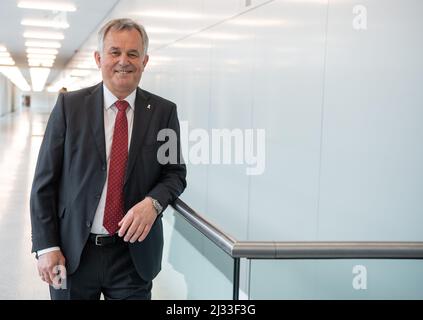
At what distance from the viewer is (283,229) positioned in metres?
3.57

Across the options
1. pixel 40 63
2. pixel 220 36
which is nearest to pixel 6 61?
pixel 40 63

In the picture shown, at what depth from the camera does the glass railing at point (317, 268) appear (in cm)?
174

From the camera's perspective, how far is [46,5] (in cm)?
1161

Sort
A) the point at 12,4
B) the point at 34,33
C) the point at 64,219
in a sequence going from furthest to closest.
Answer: the point at 34,33, the point at 12,4, the point at 64,219

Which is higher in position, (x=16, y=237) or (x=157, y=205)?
(x=157, y=205)

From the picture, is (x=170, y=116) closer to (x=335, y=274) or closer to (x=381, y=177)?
(x=335, y=274)

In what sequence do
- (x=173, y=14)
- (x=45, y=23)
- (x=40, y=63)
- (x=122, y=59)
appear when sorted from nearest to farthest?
(x=122, y=59) < (x=173, y=14) < (x=45, y=23) < (x=40, y=63)

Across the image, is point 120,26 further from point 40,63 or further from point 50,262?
point 40,63

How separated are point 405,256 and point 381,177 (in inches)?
32.7

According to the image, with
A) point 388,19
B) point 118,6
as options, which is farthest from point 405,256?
point 118,6

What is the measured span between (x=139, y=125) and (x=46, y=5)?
1069 cm

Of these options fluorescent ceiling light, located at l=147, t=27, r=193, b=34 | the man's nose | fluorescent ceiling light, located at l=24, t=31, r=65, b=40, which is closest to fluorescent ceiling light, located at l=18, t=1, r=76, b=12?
fluorescent ceiling light, located at l=147, t=27, r=193, b=34

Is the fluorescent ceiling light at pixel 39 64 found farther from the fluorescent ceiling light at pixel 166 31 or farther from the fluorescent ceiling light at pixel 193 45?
the fluorescent ceiling light at pixel 193 45

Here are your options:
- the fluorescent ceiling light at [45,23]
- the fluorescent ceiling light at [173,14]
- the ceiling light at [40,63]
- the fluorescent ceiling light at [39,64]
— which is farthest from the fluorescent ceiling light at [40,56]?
the fluorescent ceiling light at [173,14]
